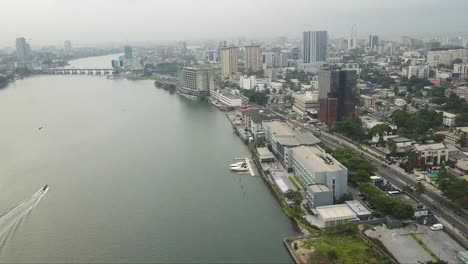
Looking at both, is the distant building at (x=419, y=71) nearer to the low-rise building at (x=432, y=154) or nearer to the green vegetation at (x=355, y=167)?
the low-rise building at (x=432, y=154)

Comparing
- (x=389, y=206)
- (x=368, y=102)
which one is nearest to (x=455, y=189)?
(x=389, y=206)

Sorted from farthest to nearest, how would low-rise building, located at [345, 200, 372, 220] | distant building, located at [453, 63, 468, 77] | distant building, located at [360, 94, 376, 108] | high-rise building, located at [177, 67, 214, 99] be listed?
distant building, located at [453, 63, 468, 77] < high-rise building, located at [177, 67, 214, 99] < distant building, located at [360, 94, 376, 108] < low-rise building, located at [345, 200, 372, 220]

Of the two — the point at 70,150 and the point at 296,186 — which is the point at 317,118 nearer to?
the point at 296,186

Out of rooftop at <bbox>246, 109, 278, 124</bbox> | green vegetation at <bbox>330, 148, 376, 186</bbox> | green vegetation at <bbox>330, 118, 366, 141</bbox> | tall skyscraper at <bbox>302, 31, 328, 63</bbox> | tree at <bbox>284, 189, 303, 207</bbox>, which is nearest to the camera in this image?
tree at <bbox>284, 189, 303, 207</bbox>

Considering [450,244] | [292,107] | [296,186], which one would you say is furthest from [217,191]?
[292,107]

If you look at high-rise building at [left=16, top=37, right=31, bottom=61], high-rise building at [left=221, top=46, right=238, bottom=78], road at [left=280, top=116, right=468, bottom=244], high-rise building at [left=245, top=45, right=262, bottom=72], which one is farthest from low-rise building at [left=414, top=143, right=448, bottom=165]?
high-rise building at [left=16, top=37, right=31, bottom=61]

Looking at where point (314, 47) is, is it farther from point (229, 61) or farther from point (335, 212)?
point (335, 212)

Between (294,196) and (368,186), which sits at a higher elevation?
(368,186)

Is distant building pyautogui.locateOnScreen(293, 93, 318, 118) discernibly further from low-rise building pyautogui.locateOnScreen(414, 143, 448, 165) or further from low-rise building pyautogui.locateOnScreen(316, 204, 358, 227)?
low-rise building pyautogui.locateOnScreen(316, 204, 358, 227)
